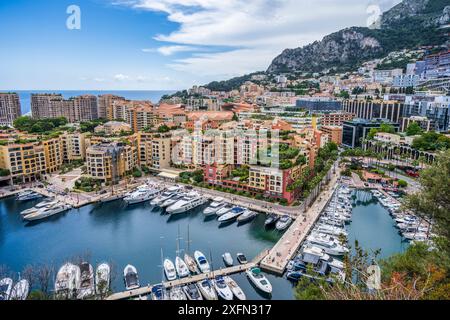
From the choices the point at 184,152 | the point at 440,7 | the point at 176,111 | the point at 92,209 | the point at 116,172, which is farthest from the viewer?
the point at 440,7

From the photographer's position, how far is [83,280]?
268 inches

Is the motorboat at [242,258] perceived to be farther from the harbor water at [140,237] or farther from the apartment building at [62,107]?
the apartment building at [62,107]

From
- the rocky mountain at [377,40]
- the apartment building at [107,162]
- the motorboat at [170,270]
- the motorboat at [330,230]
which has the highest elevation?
the rocky mountain at [377,40]

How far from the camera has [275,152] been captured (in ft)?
40.5

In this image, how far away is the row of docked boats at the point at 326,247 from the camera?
7234mm

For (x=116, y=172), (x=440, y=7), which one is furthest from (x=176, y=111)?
(x=440, y=7)

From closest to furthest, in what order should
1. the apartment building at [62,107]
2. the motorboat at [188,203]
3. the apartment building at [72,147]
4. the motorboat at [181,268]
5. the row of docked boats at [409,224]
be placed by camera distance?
the motorboat at [181,268] → the row of docked boats at [409,224] → the motorboat at [188,203] → the apartment building at [72,147] → the apartment building at [62,107]

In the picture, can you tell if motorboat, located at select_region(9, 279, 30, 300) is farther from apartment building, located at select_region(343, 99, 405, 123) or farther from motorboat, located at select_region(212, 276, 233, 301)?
apartment building, located at select_region(343, 99, 405, 123)

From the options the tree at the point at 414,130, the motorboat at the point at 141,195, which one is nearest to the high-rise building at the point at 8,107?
the motorboat at the point at 141,195

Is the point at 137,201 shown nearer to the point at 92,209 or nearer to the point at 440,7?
the point at 92,209

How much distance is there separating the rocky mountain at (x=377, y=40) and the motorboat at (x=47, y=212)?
4466 cm

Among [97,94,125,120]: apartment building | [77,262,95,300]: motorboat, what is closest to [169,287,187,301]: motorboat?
[77,262,95,300]: motorboat
